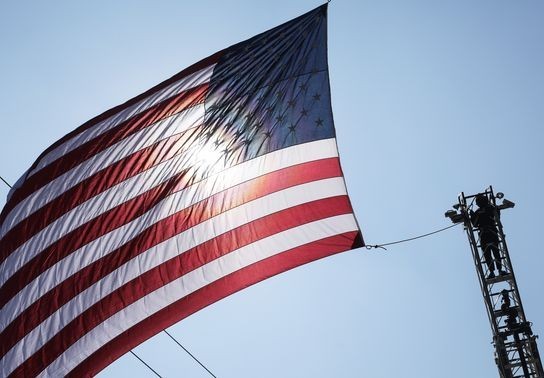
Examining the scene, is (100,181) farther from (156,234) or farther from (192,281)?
(192,281)

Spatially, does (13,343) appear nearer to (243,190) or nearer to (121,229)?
(121,229)

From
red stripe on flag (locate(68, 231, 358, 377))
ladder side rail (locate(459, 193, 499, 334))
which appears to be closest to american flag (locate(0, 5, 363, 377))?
red stripe on flag (locate(68, 231, 358, 377))

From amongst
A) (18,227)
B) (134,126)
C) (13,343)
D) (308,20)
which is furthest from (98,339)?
(308,20)

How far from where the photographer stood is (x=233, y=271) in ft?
34.8

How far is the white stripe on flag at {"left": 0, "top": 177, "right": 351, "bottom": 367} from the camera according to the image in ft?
35.1

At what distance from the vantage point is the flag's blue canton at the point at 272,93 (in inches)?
433

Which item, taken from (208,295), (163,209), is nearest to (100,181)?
(163,209)

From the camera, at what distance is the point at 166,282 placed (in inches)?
423

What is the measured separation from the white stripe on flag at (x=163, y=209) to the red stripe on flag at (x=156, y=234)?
70mm

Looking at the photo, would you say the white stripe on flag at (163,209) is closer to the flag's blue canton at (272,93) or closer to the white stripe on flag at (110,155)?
the flag's blue canton at (272,93)

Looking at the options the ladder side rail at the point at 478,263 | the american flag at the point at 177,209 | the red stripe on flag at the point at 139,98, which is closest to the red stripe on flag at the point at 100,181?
the american flag at the point at 177,209

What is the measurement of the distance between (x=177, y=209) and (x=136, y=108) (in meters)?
1.84

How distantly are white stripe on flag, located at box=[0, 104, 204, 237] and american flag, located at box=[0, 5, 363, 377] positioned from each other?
18 mm

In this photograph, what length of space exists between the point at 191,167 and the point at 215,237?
1.06 meters
